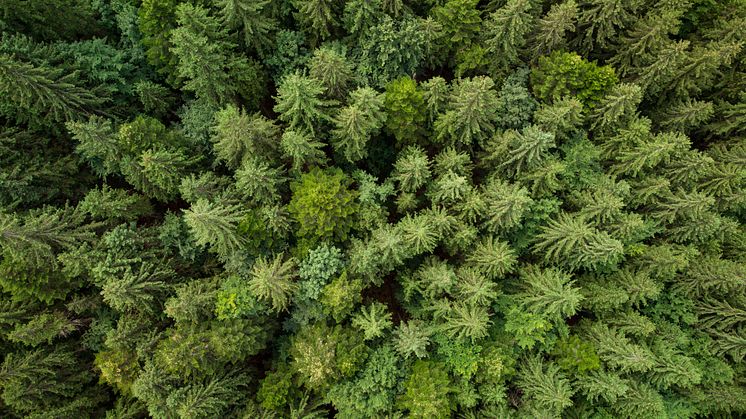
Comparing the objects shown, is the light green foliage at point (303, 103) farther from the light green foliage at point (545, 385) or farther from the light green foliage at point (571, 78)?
the light green foliage at point (545, 385)

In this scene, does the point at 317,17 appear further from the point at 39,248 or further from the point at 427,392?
the point at 427,392

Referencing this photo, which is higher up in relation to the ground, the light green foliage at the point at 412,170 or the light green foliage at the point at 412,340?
the light green foliage at the point at 412,170

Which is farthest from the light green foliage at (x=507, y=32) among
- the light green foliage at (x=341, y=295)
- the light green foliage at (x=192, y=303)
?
the light green foliage at (x=192, y=303)

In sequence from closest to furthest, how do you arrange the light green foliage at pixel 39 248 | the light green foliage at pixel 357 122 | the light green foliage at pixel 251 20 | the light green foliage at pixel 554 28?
the light green foliage at pixel 39 248 < the light green foliage at pixel 357 122 < the light green foliage at pixel 251 20 < the light green foliage at pixel 554 28

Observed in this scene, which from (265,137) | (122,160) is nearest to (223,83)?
(265,137)

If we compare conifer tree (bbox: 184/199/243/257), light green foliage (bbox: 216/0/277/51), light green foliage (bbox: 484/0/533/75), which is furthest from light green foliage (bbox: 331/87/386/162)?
light green foliage (bbox: 484/0/533/75)

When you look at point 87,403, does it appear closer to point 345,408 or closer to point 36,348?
point 36,348

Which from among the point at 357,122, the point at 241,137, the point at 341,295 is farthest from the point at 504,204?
the point at 241,137
